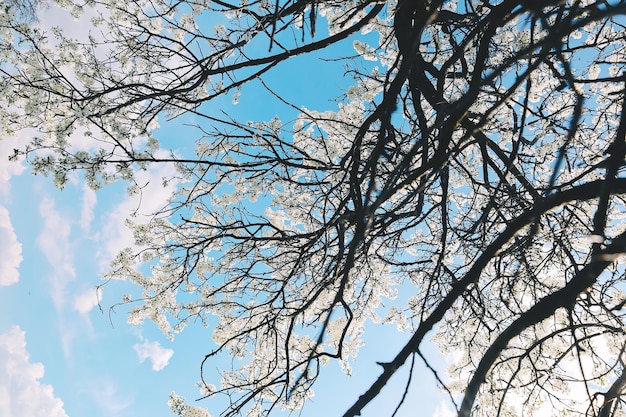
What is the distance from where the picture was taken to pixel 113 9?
4.82 m

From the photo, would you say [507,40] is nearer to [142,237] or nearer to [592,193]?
[592,193]

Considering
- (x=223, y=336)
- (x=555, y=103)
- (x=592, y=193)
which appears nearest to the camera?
(x=592, y=193)

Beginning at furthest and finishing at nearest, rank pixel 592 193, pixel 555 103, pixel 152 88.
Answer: pixel 555 103 → pixel 152 88 → pixel 592 193

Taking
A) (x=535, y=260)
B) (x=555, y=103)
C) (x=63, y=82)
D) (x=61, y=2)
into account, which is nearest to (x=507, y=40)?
(x=555, y=103)

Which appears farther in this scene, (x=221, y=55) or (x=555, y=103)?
(x=555, y=103)

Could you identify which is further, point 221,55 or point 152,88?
point 221,55

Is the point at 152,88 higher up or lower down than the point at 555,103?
lower down

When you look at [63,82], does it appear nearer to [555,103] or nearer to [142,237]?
[142,237]

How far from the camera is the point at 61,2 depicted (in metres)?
5.06

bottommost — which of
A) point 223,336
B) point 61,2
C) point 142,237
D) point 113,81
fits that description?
point 223,336

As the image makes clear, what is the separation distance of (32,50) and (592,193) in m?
5.21

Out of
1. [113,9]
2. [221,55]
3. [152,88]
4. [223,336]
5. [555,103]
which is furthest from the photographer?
[223,336]

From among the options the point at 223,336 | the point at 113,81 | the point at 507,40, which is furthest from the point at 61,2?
the point at 507,40

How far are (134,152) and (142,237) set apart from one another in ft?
4.95
